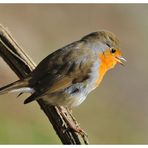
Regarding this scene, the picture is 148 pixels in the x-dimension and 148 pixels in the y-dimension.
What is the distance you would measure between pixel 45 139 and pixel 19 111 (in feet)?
2.29

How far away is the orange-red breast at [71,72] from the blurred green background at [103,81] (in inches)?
52.0

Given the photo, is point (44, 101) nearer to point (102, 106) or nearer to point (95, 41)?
point (95, 41)

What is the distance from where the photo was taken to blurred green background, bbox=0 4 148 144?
473 cm

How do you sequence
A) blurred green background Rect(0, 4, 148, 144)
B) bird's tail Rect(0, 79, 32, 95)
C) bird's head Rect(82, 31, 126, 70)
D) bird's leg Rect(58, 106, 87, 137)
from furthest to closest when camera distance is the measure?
blurred green background Rect(0, 4, 148, 144) < bird's head Rect(82, 31, 126, 70) < bird's tail Rect(0, 79, 32, 95) < bird's leg Rect(58, 106, 87, 137)

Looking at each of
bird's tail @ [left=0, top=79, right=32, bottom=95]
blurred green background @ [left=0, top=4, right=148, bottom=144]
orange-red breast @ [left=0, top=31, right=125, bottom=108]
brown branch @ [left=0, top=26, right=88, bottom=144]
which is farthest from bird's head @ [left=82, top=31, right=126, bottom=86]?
blurred green background @ [left=0, top=4, right=148, bottom=144]

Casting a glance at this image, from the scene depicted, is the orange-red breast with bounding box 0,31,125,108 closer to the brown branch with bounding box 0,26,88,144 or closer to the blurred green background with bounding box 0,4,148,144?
the brown branch with bounding box 0,26,88,144

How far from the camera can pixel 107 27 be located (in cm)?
554

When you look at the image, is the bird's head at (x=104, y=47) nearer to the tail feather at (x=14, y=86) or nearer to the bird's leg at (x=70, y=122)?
the tail feather at (x=14, y=86)

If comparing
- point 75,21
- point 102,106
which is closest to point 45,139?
point 102,106

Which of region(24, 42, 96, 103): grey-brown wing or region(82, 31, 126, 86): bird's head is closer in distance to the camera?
region(24, 42, 96, 103): grey-brown wing

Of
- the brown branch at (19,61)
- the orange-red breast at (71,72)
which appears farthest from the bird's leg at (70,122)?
the orange-red breast at (71,72)

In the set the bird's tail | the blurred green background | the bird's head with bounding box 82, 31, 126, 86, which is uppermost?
the bird's tail

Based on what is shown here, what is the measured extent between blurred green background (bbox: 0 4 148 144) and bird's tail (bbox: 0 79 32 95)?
1444 millimetres

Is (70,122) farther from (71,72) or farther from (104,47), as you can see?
(104,47)
